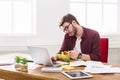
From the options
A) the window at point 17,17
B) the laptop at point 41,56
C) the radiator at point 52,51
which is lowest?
the radiator at point 52,51

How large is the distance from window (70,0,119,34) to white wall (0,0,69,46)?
1.05ft

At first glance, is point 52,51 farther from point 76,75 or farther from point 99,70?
point 76,75

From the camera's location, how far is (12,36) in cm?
418

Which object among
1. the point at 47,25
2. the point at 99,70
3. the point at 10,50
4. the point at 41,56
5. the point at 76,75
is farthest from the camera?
the point at 47,25

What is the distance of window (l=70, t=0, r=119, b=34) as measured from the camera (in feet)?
14.9

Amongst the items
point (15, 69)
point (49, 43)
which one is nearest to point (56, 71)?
point (15, 69)

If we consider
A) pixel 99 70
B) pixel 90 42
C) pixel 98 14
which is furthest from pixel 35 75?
pixel 98 14

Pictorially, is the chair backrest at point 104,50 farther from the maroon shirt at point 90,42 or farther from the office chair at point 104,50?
the maroon shirt at point 90,42

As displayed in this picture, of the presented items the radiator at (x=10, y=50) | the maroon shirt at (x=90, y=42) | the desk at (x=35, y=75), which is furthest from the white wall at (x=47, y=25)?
the desk at (x=35, y=75)

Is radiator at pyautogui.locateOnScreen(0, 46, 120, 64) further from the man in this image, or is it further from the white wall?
the man

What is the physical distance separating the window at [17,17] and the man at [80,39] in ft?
3.46

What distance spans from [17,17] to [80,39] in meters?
1.40

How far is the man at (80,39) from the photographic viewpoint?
10.2 ft

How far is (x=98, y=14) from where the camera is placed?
463 centimetres
